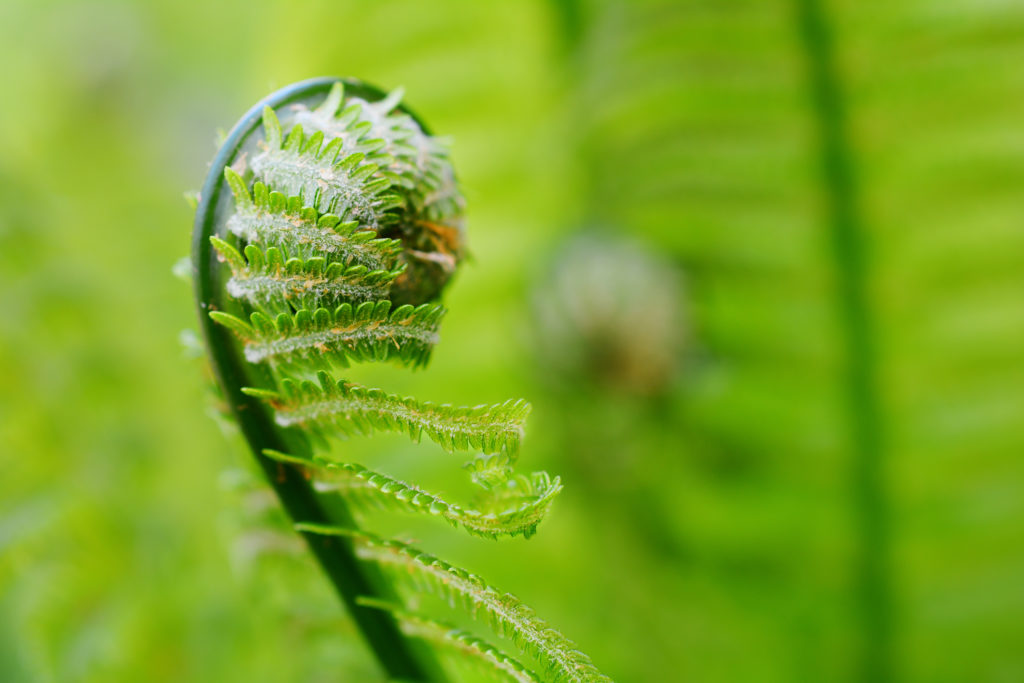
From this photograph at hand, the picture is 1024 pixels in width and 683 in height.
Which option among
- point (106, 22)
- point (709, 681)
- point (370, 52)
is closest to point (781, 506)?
point (709, 681)

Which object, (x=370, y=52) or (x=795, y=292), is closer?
(x=795, y=292)

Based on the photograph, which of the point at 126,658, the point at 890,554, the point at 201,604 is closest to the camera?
the point at 126,658

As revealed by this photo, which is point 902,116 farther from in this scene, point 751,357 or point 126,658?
point 126,658

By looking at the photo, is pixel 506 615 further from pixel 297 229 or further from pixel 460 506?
pixel 297 229

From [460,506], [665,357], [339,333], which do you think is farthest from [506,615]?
[665,357]

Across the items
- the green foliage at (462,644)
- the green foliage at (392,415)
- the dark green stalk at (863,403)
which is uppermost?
the dark green stalk at (863,403)

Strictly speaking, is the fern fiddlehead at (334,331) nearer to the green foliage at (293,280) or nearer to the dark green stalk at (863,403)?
the green foliage at (293,280)

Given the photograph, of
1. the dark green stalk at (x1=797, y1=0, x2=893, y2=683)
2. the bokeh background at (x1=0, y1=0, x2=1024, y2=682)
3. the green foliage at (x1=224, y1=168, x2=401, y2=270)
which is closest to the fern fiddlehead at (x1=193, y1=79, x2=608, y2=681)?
the green foliage at (x1=224, y1=168, x2=401, y2=270)

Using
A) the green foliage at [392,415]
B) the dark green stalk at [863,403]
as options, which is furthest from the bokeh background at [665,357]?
the green foliage at [392,415]
